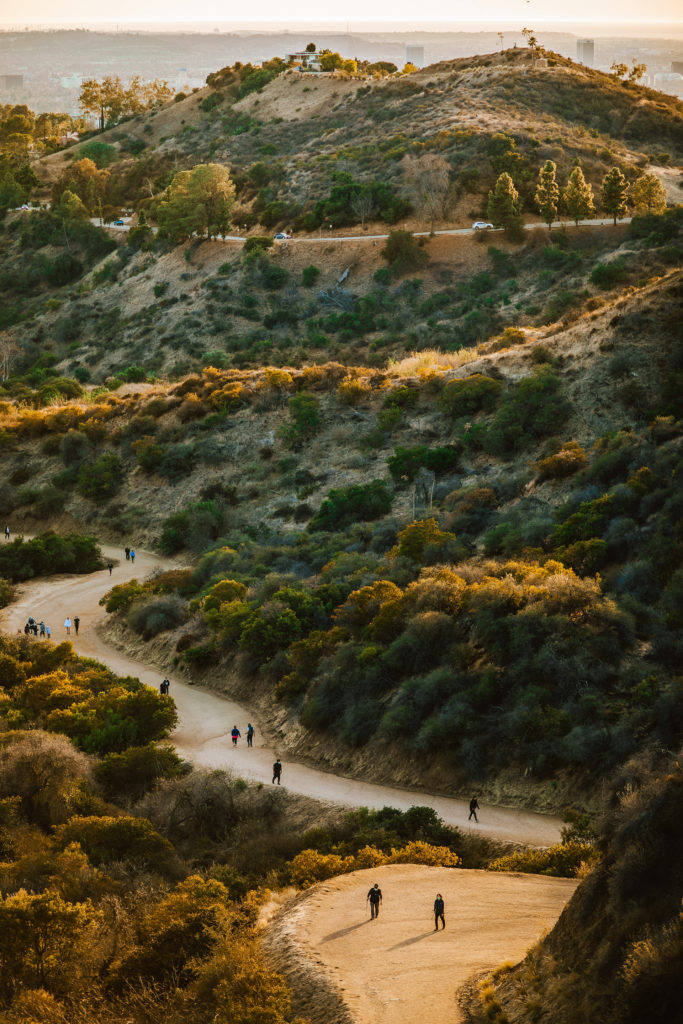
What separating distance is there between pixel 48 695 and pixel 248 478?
22266 millimetres

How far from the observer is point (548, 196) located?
75688mm

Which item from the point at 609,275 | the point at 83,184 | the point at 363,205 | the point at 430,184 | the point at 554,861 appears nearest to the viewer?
the point at 554,861

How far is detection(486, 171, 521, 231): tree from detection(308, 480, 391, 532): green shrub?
37.2 m

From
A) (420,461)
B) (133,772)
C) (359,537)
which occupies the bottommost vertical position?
(133,772)

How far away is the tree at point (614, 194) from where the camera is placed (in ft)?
242

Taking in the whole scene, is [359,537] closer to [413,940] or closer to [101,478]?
[101,478]

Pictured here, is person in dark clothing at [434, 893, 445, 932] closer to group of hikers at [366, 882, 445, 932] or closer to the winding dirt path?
group of hikers at [366, 882, 445, 932]

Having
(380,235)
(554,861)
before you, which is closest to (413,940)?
(554,861)

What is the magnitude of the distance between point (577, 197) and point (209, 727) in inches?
2202

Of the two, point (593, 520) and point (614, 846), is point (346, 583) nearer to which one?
point (593, 520)

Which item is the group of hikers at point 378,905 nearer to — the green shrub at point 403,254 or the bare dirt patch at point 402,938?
the bare dirt patch at point 402,938

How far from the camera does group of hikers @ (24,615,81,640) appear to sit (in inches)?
1594

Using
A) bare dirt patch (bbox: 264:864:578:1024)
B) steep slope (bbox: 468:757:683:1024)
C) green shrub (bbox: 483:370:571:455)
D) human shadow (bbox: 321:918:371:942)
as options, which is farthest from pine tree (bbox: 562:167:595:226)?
steep slope (bbox: 468:757:683:1024)

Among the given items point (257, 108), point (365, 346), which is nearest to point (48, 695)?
point (365, 346)
